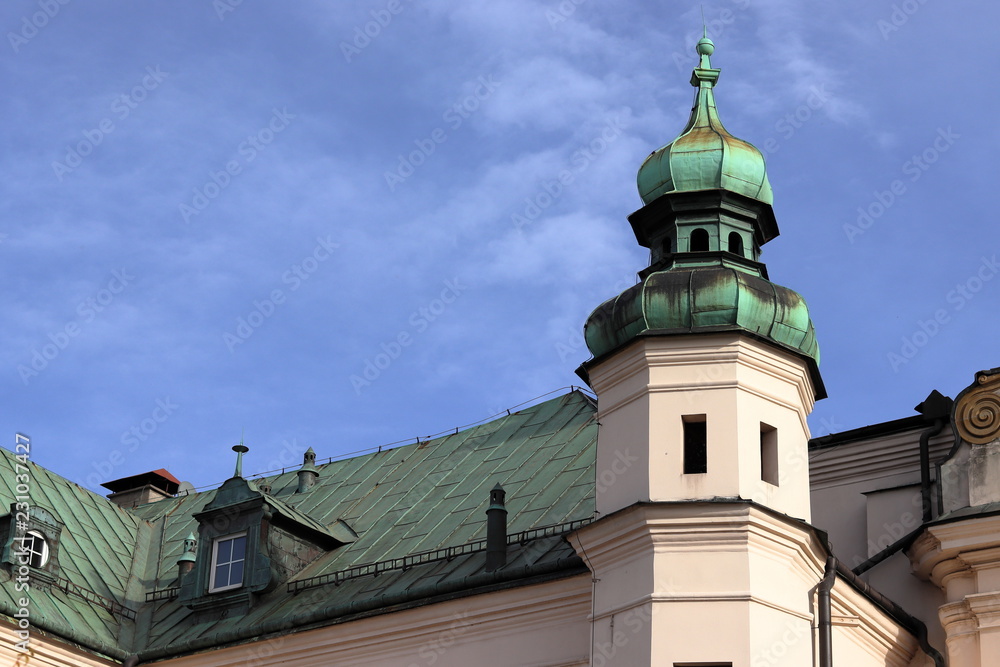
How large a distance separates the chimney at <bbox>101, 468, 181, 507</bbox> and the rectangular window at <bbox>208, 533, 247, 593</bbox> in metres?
8.42

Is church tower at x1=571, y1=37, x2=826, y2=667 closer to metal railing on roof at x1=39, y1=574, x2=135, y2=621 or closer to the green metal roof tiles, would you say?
the green metal roof tiles

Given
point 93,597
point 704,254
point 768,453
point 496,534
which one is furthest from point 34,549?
point 768,453

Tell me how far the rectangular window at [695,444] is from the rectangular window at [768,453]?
84 centimetres

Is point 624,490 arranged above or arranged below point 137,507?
below

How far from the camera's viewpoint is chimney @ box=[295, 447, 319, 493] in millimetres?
32719

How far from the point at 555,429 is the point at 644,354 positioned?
20.8ft

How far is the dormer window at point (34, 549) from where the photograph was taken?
28.8 meters

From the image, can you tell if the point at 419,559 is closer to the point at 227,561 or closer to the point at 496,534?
the point at 496,534

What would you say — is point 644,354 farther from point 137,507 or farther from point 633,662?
point 137,507

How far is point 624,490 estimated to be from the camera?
22688mm

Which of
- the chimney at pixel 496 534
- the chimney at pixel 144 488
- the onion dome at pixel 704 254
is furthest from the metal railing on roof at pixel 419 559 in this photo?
the chimney at pixel 144 488

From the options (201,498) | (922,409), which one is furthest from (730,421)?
(201,498)

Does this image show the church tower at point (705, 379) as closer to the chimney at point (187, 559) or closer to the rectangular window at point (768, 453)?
the rectangular window at point (768, 453)

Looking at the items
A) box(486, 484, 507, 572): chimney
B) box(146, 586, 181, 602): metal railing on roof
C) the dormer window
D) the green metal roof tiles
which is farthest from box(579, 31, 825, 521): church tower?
the dormer window
